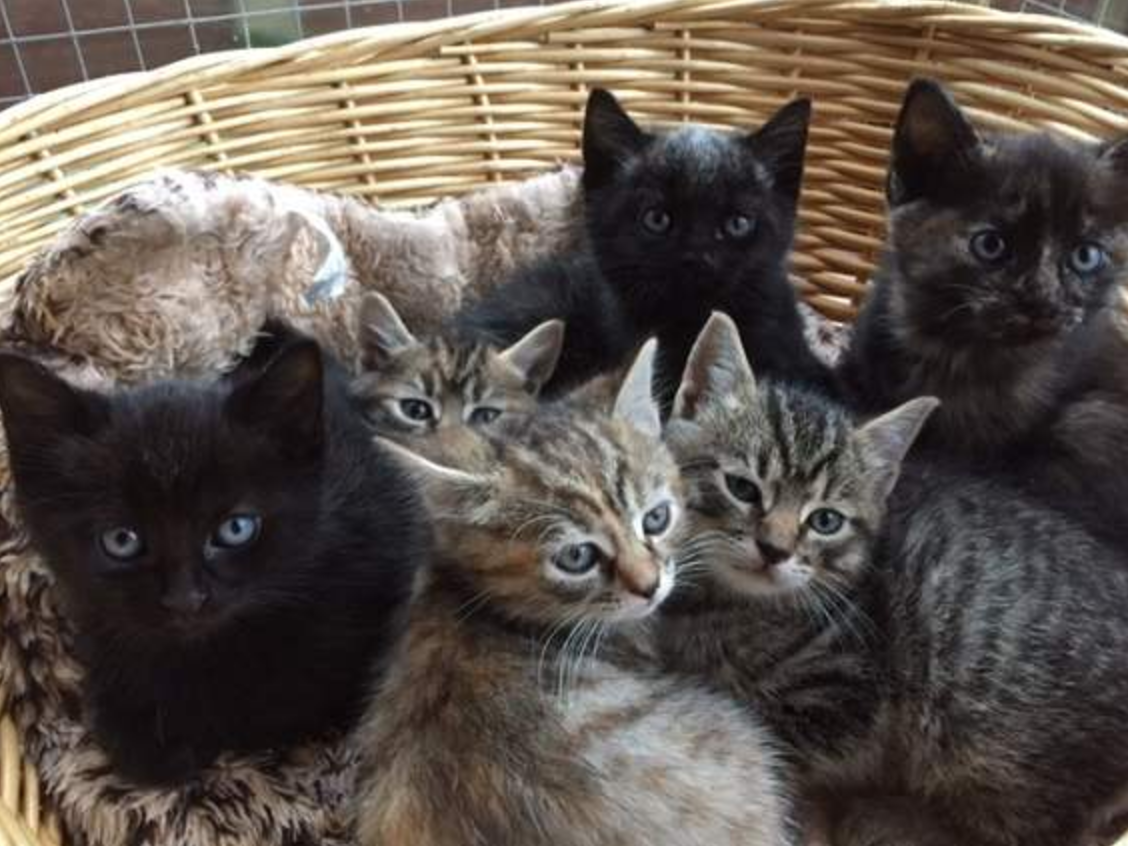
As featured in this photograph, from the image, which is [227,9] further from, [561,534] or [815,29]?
→ [561,534]

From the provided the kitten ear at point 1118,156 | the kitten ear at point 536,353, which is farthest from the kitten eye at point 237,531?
the kitten ear at point 1118,156

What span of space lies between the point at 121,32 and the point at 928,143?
7.73 feet

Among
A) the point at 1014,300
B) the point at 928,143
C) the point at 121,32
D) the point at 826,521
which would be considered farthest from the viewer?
the point at 121,32

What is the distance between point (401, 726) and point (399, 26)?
1.40 meters

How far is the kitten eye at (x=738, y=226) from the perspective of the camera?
1926mm

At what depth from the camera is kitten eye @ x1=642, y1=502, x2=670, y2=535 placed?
1.41 m

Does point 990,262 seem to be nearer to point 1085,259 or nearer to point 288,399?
point 1085,259

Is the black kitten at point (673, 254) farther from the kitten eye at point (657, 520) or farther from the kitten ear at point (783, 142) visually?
the kitten eye at point (657, 520)

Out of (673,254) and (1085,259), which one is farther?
(673,254)

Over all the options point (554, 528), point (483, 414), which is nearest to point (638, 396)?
point (554, 528)

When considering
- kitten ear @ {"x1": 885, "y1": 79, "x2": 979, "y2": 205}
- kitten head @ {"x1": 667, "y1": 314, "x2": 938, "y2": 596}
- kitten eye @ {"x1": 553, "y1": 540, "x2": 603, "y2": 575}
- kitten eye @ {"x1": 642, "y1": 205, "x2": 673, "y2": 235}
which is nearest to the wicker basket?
kitten ear @ {"x1": 885, "y1": 79, "x2": 979, "y2": 205}

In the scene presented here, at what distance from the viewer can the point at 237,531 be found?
1.39 m

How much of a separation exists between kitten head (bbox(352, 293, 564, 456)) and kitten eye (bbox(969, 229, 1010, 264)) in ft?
1.98

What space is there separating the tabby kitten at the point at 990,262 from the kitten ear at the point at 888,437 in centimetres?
23
